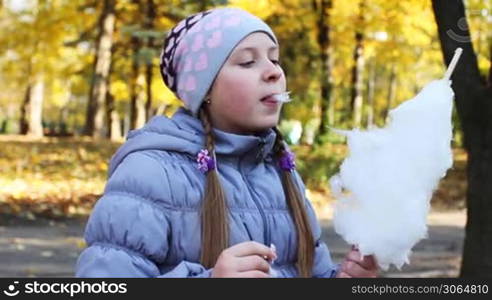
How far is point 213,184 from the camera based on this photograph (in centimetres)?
208

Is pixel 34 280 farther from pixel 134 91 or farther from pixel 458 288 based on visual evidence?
pixel 134 91

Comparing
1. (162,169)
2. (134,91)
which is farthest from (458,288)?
(134,91)

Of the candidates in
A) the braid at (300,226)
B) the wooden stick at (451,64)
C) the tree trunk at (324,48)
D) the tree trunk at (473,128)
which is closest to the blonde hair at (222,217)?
the braid at (300,226)

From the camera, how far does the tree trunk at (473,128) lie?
6.97 metres

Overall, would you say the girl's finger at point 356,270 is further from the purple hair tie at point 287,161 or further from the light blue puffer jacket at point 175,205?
the purple hair tie at point 287,161

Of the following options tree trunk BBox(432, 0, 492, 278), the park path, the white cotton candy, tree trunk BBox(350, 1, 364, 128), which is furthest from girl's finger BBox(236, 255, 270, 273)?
tree trunk BBox(350, 1, 364, 128)

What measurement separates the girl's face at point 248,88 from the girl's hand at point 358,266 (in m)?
0.42

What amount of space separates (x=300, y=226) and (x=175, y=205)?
40 centimetres

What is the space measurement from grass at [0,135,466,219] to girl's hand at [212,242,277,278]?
8.93 metres

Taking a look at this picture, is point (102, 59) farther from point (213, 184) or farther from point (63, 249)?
point (213, 184)

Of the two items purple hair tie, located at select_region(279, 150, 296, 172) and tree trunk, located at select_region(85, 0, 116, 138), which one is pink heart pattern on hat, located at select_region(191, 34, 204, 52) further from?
tree trunk, located at select_region(85, 0, 116, 138)

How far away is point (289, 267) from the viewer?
220 cm

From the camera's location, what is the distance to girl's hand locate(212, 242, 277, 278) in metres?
1.84

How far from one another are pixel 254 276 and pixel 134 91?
2503 cm
